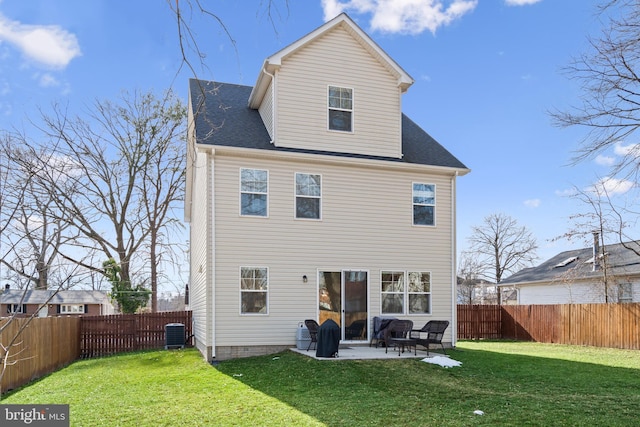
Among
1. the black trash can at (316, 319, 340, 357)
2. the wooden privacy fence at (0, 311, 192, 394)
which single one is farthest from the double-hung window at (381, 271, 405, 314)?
the wooden privacy fence at (0, 311, 192, 394)

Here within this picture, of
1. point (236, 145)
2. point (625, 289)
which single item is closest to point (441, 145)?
point (236, 145)

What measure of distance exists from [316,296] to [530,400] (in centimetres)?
648

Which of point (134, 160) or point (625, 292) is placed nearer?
point (625, 292)

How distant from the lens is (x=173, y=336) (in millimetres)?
16703

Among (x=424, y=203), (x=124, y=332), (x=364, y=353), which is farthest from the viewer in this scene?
(x=124, y=332)

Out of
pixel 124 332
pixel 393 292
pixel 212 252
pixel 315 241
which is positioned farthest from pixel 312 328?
pixel 124 332

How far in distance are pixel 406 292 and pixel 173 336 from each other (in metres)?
7.81

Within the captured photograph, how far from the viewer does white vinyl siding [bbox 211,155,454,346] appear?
41.7 feet

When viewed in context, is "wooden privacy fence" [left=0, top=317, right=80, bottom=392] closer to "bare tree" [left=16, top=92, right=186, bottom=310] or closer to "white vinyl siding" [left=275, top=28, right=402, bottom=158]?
"white vinyl siding" [left=275, top=28, right=402, bottom=158]

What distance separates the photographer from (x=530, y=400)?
783 cm

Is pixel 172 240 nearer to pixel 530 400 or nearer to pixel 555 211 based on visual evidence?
pixel 555 211

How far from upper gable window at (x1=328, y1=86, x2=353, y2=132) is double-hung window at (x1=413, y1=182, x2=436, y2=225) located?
2.60 meters

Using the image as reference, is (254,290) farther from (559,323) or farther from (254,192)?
(559,323)

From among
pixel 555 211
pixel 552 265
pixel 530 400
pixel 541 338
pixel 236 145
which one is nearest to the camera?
pixel 530 400
